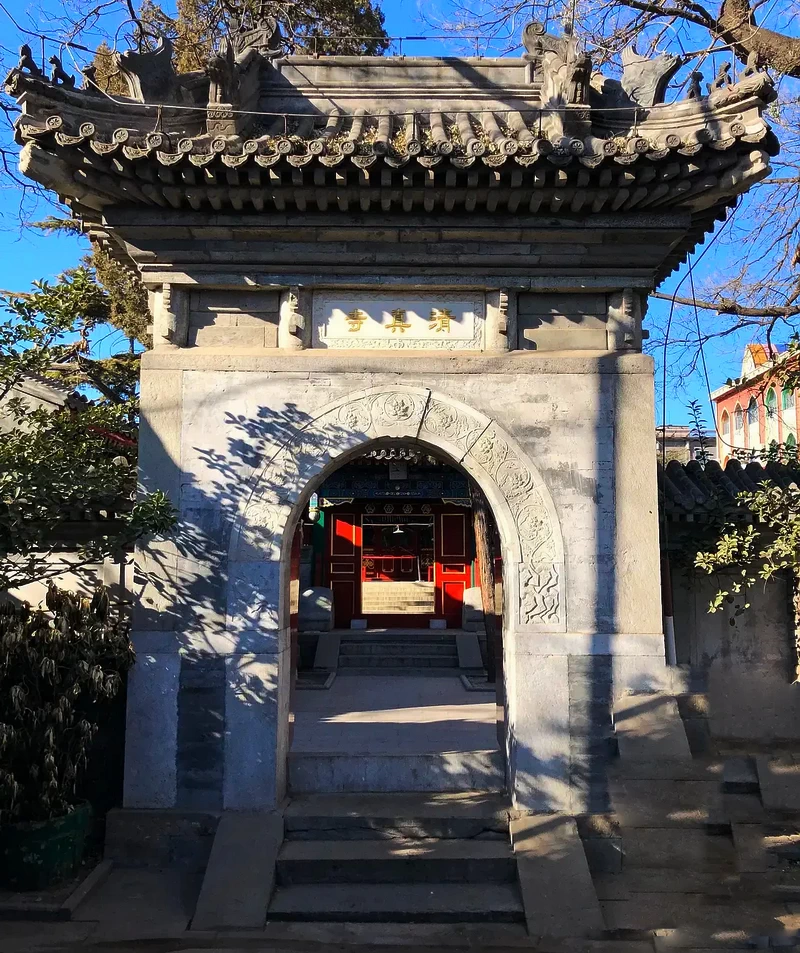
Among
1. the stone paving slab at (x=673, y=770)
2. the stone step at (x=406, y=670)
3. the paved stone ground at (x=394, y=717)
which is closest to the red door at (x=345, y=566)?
the stone step at (x=406, y=670)

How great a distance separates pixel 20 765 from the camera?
203 inches

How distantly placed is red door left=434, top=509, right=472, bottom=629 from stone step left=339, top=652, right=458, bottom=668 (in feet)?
7.68

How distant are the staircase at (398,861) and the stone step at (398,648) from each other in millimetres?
7892

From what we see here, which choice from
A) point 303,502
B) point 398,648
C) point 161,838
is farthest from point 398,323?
point 398,648

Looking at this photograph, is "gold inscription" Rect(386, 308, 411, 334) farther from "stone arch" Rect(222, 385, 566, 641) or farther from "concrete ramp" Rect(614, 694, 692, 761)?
"concrete ramp" Rect(614, 694, 692, 761)

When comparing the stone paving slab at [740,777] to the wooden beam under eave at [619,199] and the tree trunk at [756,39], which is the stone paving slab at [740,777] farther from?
the tree trunk at [756,39]

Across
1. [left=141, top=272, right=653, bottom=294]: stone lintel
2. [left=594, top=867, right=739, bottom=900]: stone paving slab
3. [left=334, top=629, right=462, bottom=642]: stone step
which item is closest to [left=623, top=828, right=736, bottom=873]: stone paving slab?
[left=594, top=867, right=739, bottom=900]: stone paving slab

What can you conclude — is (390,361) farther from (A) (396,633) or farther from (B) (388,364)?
(A) (396,633)

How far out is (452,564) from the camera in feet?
53.9

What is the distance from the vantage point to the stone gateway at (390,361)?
17.7 ft

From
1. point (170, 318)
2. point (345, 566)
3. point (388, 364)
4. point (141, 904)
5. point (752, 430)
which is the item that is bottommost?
point (141, 904)

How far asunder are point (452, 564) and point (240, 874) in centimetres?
1165

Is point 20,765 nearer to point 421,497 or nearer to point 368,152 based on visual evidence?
point 368,152

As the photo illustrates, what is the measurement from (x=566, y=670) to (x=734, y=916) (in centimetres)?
174
